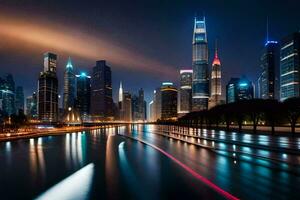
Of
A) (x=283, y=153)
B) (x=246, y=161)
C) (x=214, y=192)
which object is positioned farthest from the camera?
(x=283, y=153)

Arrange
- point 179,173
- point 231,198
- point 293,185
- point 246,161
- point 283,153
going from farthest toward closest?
point 283,153, point 246,161, point 179,173, point 293,185, point 231,198

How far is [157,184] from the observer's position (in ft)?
38.8

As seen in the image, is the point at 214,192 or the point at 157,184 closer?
the point at 214,192

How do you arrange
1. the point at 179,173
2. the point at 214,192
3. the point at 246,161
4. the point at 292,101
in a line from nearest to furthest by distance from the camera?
1. the point at 214,192
2. the point at 179,173
3. the point at 246,161
4. the point at 292,101

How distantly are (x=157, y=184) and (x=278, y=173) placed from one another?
5.48 m

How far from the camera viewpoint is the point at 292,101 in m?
53.2

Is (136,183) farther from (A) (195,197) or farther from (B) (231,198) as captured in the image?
(B) (231,198)

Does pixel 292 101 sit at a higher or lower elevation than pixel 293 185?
higher

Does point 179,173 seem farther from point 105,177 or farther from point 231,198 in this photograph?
point 231,198

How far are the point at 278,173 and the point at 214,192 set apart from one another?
16.4 feet

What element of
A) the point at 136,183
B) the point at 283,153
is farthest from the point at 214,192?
the point at 283,153

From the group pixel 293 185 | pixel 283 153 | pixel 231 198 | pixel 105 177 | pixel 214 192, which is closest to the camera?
pixel 231 198

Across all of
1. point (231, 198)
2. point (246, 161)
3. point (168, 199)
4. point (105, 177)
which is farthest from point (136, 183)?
point (246, 161)

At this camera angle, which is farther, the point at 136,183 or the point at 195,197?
the point at 136,183
